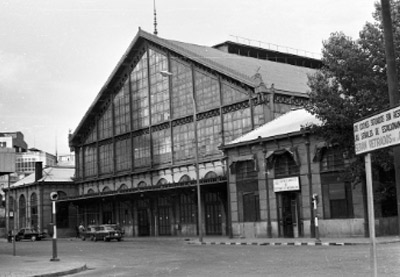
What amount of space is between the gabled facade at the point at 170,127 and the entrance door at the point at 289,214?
268 inches

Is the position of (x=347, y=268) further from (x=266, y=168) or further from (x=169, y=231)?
(x=169, y=231)

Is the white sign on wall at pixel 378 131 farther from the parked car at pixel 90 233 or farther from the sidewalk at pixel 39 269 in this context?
the parked car at pixel 90 233

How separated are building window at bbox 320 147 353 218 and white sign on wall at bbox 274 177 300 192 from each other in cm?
188

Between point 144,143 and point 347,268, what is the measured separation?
46012 mm

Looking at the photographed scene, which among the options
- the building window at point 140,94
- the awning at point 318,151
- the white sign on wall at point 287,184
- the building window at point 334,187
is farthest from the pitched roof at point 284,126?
the building window at point 140,94

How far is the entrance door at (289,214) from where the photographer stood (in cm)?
3953

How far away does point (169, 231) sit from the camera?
5659 cm

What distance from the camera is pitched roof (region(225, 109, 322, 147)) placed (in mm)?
39969

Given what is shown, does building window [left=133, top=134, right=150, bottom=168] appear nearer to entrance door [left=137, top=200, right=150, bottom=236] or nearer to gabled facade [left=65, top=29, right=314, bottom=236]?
gabled facade [left=65, top=29, right=314, bottom=236]

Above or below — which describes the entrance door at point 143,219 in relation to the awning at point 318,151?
below

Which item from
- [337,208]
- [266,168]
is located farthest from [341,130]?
[266,168]

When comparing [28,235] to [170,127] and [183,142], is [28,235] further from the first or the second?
[183,142]

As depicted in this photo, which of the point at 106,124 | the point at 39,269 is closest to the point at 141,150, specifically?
the point at 106,124

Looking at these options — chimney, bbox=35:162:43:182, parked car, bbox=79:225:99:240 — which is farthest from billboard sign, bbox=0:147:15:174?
chimney, bbox=35:162:43:182
